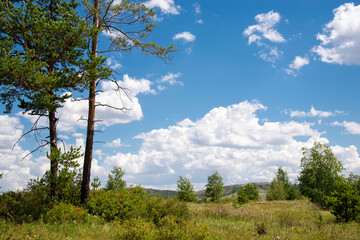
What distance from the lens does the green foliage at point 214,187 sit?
130ft

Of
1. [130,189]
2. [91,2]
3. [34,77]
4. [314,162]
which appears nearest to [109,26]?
[91,2]

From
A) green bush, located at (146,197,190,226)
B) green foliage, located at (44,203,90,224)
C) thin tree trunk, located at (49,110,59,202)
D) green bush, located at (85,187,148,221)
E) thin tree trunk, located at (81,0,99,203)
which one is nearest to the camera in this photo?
green foliage, located at (44,203,90,224)

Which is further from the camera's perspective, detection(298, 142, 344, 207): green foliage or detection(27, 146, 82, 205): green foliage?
detection(298, 142, 344, 207): green foliage

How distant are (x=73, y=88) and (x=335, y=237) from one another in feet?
40.4

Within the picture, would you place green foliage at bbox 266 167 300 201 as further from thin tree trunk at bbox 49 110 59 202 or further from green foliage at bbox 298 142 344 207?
thin tree trunk at bbox 49 110 59 202

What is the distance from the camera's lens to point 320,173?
35250 millimetres

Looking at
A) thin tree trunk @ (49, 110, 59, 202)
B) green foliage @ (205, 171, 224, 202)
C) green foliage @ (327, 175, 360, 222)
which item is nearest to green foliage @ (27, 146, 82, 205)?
thin tree trunk @ (49, 110, 59, 202)

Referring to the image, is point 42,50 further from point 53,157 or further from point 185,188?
point 185,188

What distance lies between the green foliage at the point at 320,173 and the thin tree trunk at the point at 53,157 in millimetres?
32660

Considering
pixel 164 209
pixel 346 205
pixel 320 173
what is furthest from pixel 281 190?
pixel 164 209

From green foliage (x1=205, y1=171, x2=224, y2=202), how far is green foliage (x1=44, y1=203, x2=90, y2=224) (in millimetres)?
31222

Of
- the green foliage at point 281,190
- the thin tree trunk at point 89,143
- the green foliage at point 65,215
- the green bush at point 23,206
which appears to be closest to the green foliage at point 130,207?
the thin tree trunk at point 89,143

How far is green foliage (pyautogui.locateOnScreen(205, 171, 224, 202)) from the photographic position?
130 feet

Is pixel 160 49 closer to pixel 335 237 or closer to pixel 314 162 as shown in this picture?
pixel 335 237
